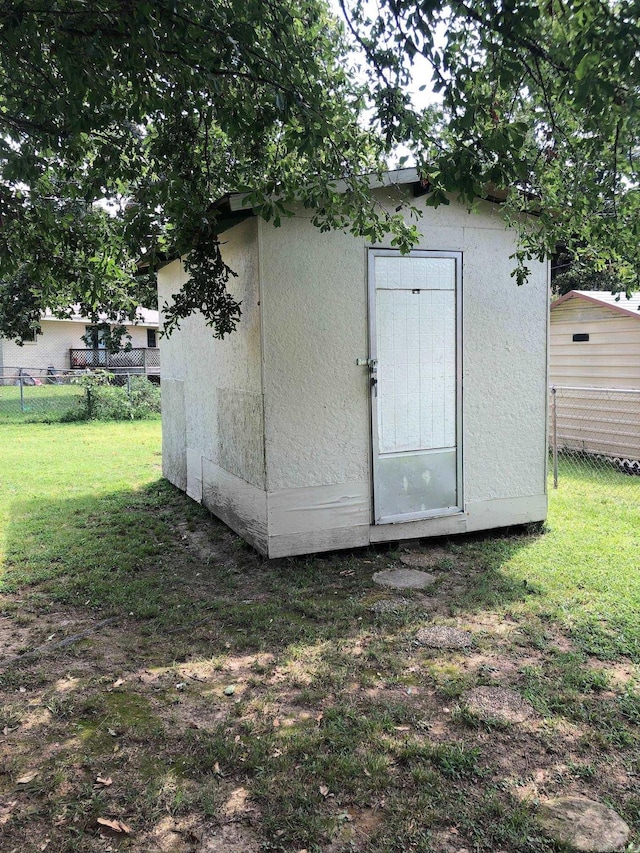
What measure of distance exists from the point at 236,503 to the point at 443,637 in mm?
2689

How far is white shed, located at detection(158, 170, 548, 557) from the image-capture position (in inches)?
215

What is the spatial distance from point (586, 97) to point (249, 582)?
3986mm

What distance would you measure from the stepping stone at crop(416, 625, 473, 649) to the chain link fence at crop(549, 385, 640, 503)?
15.8 feet

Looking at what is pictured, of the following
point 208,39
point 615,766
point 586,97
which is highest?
point 208,39

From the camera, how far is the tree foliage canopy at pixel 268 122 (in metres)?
3.10

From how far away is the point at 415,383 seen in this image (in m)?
5.92

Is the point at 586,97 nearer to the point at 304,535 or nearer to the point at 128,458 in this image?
the point at 304,535

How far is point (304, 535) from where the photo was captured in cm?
561

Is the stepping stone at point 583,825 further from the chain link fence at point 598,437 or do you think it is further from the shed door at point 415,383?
the chain link fence at point 598,437

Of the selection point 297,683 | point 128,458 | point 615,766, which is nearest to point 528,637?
point 615,766

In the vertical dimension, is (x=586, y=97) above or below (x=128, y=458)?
above

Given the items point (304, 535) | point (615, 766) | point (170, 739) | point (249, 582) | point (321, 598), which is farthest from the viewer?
point (304, 535)

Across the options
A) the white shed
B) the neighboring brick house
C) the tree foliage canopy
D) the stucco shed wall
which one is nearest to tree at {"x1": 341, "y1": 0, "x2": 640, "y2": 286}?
the tree foliage canopy

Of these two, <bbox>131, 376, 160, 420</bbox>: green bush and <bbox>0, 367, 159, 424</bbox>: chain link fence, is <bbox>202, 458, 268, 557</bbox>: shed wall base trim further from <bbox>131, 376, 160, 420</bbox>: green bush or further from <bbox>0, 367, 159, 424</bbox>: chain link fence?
<bbox>131, 376, 160, 420</bbox>: green bush
